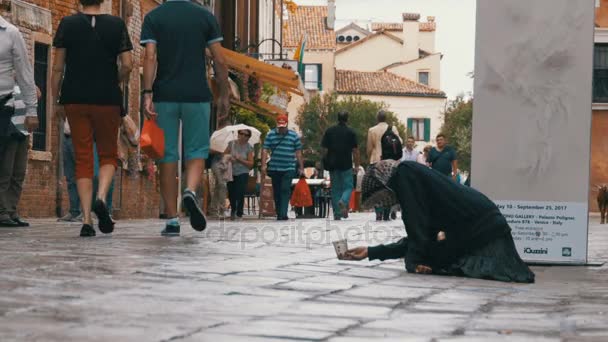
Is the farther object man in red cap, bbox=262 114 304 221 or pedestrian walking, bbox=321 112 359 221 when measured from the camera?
pedestrian walking, bbox=321 112 359 221

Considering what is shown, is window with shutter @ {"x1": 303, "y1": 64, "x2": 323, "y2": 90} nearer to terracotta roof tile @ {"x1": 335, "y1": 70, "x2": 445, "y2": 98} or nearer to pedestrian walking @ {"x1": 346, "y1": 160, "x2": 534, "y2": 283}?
terracotta roof tile @ {"x1": 335, "y1": 70, "x2": 445, "y2": 98}

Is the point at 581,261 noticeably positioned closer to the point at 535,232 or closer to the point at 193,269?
the point at 535,232

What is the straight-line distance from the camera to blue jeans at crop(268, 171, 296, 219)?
22.7 metres

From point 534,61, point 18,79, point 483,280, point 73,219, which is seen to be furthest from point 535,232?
point 73,219

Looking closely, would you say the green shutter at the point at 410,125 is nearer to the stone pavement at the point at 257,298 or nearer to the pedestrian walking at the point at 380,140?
the pedestrian walking at the point at 380,140

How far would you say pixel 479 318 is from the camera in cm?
642

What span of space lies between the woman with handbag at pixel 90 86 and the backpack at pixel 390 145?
11.4 m

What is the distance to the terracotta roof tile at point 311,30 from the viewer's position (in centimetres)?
9656

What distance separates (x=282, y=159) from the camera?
74.0 feet

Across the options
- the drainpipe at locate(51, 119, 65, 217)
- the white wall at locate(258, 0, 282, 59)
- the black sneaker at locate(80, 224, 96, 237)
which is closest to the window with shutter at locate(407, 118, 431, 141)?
the white wall at locate(258, 0, 282, 59)

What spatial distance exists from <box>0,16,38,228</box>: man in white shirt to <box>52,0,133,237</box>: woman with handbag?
154 centimetres

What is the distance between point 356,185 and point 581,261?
27.6 m

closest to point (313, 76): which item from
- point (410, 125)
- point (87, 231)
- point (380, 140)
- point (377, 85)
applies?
point (377, 85)

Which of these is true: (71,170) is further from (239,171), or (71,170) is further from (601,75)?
(601,75)
